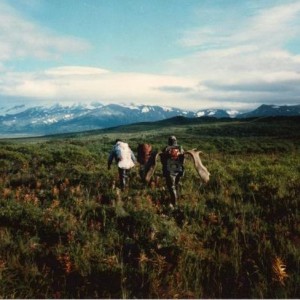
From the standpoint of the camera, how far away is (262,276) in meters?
7.07

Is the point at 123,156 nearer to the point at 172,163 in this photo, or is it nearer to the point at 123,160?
the point at 123,160

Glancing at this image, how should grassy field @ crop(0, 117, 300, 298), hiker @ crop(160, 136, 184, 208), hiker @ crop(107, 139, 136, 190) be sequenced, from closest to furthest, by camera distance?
1. grassy field @ crop(0, 117, 300, 298)
2. hiker @ crop(160, 136, 184, 208)
3. hiker @ crop(107, 139, 136, 190)

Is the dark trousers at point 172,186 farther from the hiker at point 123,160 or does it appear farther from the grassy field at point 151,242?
the hiker at point 123,160

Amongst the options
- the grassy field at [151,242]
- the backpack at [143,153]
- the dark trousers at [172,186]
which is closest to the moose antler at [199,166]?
the grassy field at [151,242]

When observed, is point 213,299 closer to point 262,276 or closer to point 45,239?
point 262,276

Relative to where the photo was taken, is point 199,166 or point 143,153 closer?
point 199,166

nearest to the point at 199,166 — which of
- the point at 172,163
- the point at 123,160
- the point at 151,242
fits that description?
the point at 172,163

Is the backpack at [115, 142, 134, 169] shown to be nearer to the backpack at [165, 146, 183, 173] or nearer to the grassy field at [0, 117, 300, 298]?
the grassy field at [0, 117, 300, 298]

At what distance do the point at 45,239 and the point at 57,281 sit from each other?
1.77m

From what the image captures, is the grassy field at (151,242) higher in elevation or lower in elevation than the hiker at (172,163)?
lower

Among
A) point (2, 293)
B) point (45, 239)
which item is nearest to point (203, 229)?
point (45, 239)

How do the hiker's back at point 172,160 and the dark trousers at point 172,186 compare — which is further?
the hiker's back at point 172,160

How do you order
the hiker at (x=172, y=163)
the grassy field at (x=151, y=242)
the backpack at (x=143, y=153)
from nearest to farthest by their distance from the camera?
the grassy field at (x=151, y=242) < the hiker at (x=172, y=163) < the backpack at (x=143, y=153)

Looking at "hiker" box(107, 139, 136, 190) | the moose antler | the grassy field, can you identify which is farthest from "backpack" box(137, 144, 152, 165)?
the moose antler
